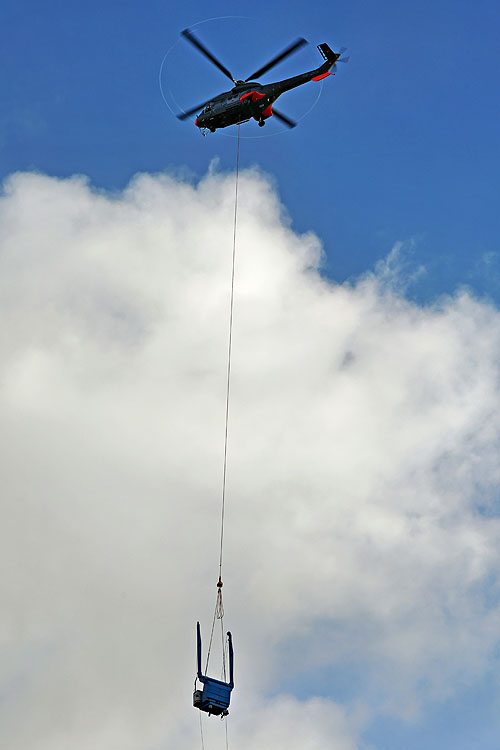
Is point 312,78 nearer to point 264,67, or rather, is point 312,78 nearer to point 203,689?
point 264,67

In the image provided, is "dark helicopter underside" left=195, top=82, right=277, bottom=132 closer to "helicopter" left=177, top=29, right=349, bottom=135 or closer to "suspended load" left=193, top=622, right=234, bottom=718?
"helicopter" left=177, top=29, right=349, bottom=135

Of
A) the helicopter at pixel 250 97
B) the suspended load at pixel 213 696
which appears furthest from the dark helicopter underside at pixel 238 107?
the suspended load at pixel 213 696

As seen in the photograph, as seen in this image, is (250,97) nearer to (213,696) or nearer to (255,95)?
(255,95)

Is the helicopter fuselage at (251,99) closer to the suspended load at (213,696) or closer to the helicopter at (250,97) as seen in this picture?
the helicopter at (250,97)

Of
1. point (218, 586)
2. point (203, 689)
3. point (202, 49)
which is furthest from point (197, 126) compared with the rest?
point (203, 689)

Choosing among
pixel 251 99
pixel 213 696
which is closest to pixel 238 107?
pixel 251 99

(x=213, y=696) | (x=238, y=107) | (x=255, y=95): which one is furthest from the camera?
(x=238, y=107)

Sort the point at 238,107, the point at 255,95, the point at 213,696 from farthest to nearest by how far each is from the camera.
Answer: the point at 238,107
the point at 255,95
the point at 213,696

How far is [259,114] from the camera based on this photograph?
3078 inches

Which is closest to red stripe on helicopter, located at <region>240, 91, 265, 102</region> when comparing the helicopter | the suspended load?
the helicopter

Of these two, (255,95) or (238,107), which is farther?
(238,107)

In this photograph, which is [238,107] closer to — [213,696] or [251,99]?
[251,99]

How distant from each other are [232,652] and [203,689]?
324cm

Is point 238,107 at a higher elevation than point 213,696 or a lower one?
higher
